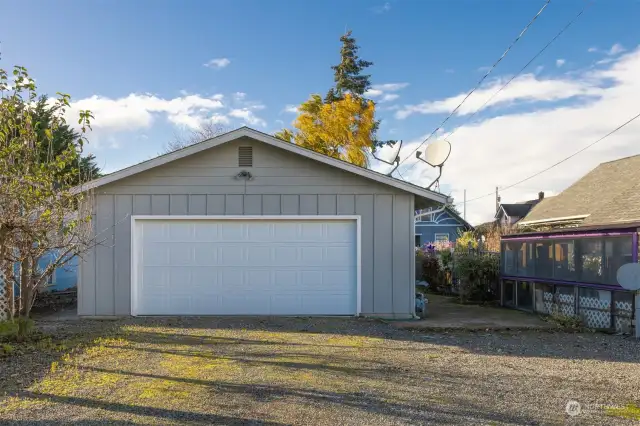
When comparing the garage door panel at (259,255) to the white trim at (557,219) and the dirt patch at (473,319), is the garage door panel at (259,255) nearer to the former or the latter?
the dirt patch at (473,319)

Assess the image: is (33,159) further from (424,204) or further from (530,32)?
(530,32)

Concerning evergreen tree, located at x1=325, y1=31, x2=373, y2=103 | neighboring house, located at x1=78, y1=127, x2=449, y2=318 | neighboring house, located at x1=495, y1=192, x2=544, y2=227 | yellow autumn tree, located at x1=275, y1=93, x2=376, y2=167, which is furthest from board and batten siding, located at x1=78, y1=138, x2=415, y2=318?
neighboring house, located at x1=495, y1=192, x2=544, y2=227

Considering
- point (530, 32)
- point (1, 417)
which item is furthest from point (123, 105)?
point (1, 417)

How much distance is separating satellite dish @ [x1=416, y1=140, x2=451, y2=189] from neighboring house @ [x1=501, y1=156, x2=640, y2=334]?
8.95 ft

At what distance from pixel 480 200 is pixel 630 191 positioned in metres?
34.8

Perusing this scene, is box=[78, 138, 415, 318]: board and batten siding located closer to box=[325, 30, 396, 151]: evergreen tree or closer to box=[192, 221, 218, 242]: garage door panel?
box=[192, 221, 218, 242]: garage door panel

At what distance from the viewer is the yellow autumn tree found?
21.8m

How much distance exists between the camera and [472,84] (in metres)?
13.9

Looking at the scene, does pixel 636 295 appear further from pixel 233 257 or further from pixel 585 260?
pixel 233 257

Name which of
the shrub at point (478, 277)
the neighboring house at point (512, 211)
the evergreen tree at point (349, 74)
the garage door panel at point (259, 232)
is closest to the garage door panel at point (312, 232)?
the garage door panel at point (259, 232)

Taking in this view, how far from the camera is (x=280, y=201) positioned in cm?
1014

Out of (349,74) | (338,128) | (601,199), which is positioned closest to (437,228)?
(349,74)

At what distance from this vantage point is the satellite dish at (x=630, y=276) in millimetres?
8289

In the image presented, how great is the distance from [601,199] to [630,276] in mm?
8139
